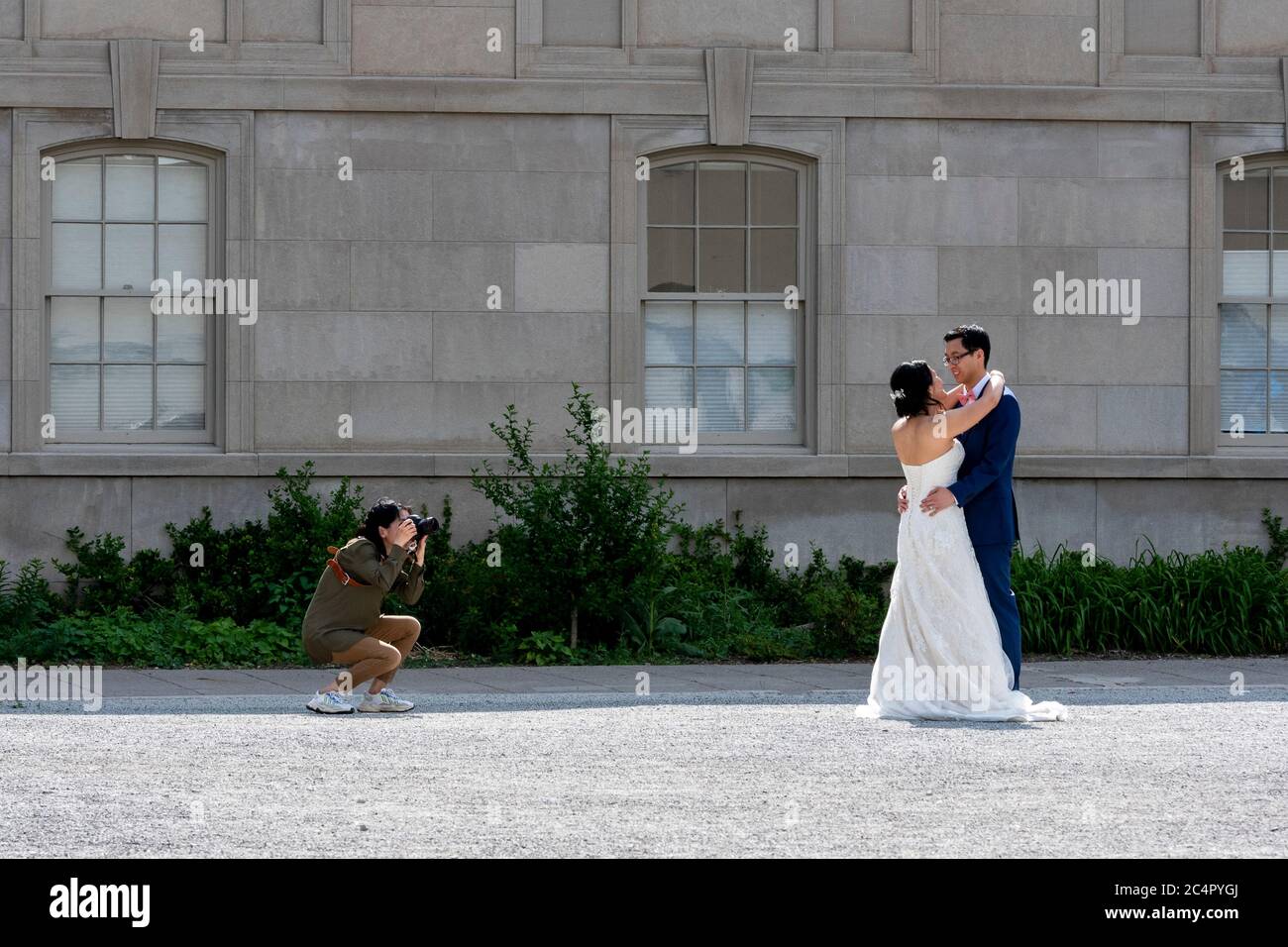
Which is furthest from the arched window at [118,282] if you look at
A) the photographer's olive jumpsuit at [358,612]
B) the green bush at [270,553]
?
the photographer's olive jumpsuit at [358,612]

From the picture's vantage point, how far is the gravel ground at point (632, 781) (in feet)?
20.6

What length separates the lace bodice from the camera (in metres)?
10.1

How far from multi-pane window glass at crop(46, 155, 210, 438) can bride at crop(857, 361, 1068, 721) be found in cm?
721

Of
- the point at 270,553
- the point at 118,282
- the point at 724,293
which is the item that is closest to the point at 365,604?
the point at 270,553

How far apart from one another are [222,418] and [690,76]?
15.4 feet

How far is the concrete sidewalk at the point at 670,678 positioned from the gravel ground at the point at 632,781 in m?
0.58

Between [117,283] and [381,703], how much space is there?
6.24 m

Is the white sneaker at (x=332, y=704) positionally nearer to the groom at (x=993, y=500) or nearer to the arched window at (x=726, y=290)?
the groom at (x=993, y=500)

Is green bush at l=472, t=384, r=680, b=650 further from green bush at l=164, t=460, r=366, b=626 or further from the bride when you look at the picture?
the bride

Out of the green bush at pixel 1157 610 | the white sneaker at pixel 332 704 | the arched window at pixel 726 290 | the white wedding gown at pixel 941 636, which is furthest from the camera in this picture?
the arched window at pixel 726 290

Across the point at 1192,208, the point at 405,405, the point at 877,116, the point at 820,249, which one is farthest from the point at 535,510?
the point at 1192,208

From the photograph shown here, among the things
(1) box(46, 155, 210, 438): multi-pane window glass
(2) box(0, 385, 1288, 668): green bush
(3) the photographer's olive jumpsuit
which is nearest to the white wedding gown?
(3) the photographer's olive jumpsuit

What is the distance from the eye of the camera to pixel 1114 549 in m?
15.5

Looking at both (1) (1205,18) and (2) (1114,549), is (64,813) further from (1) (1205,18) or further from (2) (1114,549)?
(1) (1205,18)
